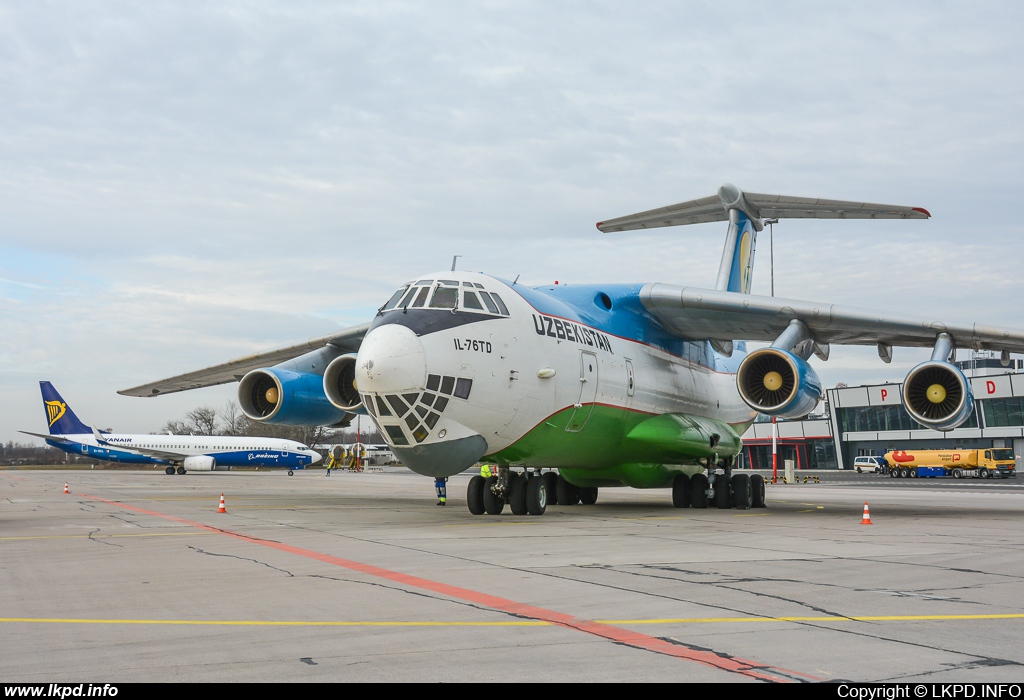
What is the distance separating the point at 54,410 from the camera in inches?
2153

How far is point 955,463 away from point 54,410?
53488mm

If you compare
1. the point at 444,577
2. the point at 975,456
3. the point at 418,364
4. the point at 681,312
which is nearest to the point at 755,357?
the point at 681,312

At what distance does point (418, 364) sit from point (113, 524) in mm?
5775

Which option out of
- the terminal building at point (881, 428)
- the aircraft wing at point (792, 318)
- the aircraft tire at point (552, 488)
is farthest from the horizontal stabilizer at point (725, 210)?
the terminal building at point (881, 428)

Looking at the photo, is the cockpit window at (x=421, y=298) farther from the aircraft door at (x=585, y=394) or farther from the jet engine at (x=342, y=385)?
the jet engine at (x=342, y=385)

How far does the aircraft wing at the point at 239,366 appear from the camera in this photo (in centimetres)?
1939

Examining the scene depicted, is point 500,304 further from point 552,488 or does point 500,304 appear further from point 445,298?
point 552,488

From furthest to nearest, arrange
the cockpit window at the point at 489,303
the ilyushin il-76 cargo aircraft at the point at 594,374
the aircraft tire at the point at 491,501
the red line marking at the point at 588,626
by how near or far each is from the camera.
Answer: the aircraft tire at the point at 491,501, the cockpit window at the point at 489,303, the ilyushin il-76 cargo aircraft at the point at 594,374, the red line marking at the point at 588,626

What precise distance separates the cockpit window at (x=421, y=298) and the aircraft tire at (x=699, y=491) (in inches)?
331

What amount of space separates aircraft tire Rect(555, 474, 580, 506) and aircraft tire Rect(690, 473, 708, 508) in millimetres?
2645

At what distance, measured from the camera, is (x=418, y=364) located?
471 inches

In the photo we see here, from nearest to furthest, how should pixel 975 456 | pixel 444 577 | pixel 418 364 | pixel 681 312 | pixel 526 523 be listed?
pixel 444 577, pixel 418 364, pixel 526 523, pixel 681 312, pixel 975 456

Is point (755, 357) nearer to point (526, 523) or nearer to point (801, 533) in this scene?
point (801, 533)

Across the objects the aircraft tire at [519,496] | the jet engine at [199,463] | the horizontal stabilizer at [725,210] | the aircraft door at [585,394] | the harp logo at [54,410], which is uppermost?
the horizontal stabilizer at [725,210]
